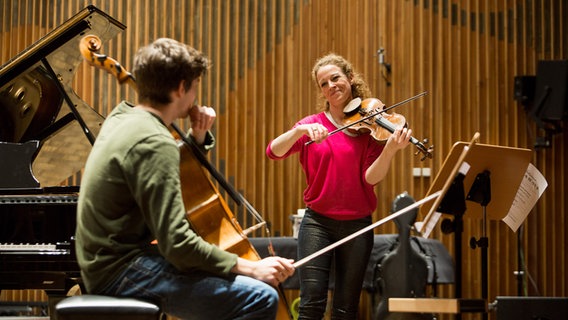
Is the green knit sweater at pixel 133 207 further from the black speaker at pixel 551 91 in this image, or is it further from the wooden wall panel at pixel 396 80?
the black speaker at pixel 551 91

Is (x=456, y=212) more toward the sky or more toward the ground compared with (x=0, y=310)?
more toward the sky

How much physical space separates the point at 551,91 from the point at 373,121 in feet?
10.1

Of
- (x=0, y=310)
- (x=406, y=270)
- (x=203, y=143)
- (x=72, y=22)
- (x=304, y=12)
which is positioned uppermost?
(x=304, y=12)

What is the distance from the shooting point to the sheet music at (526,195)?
3.75 metres

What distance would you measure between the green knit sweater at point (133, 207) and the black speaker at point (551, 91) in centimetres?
459

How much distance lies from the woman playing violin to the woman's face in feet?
0.33

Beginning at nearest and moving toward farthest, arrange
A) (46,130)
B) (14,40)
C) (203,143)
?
(203,143)
(46,130)
(14,40)

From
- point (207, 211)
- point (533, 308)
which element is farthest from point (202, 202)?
point (533, 308)

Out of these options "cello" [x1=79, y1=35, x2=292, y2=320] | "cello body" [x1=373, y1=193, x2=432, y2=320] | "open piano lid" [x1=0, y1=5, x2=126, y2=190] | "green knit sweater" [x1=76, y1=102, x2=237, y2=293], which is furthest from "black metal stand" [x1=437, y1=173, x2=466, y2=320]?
"cello body" [x1=373, y1=193, x2=432, y2=320]

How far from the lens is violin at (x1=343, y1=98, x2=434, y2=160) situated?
3875 mm

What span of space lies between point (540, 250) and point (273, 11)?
3194mm

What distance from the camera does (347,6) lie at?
7023 mm

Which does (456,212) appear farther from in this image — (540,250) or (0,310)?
(0,310)

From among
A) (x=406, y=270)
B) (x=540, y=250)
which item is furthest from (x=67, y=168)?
(x=540, y=250)
